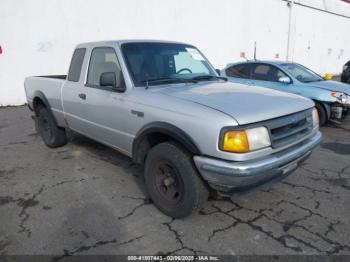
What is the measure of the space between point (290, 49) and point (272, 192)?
18.9m

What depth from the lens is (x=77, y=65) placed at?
15.6 feet

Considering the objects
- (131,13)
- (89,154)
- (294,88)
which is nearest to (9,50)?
(131,13)

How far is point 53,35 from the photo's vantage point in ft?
35.9

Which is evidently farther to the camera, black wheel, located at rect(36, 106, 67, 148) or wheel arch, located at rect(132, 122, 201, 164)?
black wheel, located at rect(36, 106, 67, 148)

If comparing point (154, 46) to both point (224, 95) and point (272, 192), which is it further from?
point (272, 192)

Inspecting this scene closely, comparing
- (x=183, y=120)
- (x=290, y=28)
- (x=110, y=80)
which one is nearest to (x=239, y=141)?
(x=183, y=120)

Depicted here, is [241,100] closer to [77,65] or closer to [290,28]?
[77,65]

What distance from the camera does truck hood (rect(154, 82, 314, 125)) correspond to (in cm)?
288

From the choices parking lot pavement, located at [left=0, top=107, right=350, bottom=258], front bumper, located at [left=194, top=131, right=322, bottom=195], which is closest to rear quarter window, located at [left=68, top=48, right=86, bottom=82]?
parking lot pavement, located at [left=0, top=107, right=350, bottom=258]

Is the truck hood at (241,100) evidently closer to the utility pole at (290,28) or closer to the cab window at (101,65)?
the cab window at (101,65)

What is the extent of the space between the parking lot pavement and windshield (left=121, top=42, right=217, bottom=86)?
148 cm

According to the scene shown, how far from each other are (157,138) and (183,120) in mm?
625

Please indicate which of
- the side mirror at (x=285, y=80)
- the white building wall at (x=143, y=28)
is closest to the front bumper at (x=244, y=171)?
the side mirror at (x=285, y=80)

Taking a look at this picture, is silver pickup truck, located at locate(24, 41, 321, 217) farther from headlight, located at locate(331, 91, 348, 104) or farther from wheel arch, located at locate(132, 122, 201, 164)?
headlight, located at locate(331, 91, 348, 104)
